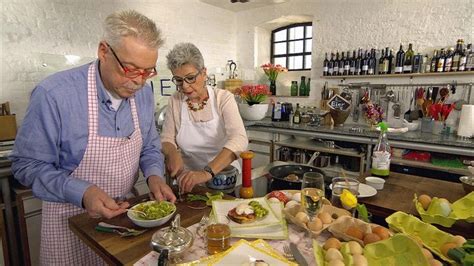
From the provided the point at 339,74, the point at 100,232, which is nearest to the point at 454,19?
the point at 339,74

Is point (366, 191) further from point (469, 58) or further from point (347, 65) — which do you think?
point (347, 65)

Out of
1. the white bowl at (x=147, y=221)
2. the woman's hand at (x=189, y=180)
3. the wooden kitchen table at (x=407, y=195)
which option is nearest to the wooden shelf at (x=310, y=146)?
the wooden kitchen table at (x=407, y=195)

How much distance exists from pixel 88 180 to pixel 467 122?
3098 mm

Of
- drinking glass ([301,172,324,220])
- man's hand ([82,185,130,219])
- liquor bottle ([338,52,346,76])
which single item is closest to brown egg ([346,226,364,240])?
drinking glass ([301,172,324,220])

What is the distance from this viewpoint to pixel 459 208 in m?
1.09

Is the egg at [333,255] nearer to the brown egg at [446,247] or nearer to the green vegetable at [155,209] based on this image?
the brown egg at [446,247]

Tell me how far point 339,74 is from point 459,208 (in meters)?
2.76

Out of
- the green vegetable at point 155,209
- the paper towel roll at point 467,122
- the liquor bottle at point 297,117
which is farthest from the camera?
the liquor bottle at point 297,117

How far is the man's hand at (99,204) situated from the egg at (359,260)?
795 millimetres

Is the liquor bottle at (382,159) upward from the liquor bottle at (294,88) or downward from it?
downward

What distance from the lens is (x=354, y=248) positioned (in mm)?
766

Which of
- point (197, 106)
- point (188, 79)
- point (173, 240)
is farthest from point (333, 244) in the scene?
point (197, 106)

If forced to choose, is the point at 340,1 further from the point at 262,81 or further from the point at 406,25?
the point at 262,81

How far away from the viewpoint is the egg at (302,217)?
0.97 m
